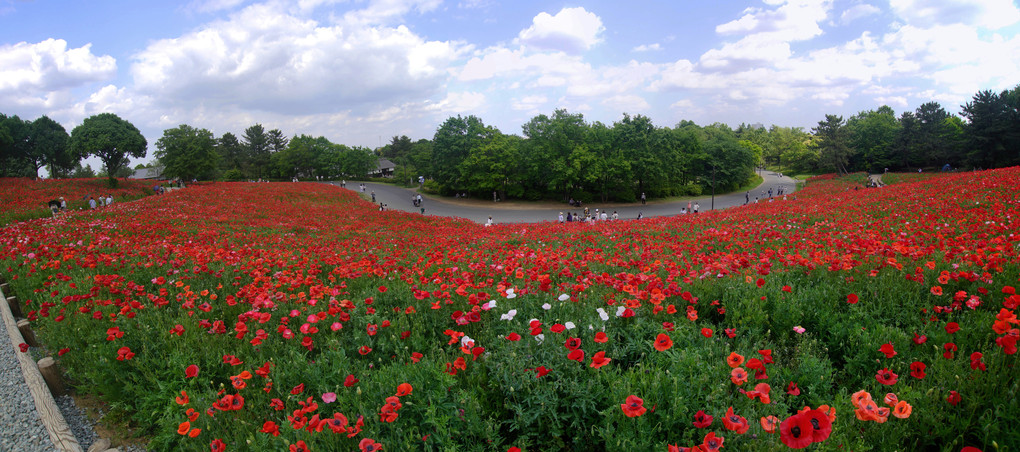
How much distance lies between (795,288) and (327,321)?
487 cm

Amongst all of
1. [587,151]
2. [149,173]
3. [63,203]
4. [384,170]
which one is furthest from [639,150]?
[149,173]

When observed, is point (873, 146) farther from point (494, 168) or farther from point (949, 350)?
point (949, 350)

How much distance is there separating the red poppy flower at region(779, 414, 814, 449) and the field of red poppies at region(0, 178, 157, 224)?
2471 cm

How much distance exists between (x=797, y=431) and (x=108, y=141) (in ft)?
143

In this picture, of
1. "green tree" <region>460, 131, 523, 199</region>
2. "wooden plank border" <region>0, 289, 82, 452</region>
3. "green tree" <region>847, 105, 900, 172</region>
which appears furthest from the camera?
"green tree" <region>847, 105, 900, 172</region>

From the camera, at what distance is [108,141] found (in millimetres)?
31734

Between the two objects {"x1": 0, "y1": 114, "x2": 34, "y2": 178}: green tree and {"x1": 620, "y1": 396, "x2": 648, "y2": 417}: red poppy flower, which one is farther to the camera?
{"x1": 0, "y1": 114, "x2": 34, "y2": 178}: green tree

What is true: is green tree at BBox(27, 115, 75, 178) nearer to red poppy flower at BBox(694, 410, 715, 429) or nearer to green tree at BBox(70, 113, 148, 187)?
green tree at BBox(70, 113, 148, 187)

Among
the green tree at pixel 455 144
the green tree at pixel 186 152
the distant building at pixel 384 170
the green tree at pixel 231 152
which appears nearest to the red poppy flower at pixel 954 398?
the green tree at pixel 455 144

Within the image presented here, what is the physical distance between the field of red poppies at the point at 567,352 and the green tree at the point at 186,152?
132ft

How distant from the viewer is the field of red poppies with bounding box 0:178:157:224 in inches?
729

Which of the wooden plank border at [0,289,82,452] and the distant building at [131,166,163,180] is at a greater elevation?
the distant building at [131,166,163,180]

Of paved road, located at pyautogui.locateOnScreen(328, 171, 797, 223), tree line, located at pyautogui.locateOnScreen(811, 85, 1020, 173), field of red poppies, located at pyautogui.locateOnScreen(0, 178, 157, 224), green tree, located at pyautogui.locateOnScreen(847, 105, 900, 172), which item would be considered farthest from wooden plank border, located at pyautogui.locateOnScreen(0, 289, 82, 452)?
green tree, located at pyautogui.locateOnScreen(847, 105, 900, 172)

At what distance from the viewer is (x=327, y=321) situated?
4.51m
